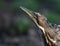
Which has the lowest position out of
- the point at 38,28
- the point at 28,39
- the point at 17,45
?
the point at 38,28

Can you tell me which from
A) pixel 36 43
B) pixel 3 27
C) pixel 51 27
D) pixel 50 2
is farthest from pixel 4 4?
pixel 51 27

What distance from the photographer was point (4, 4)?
5672 mm

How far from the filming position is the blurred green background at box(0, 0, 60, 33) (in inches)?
191

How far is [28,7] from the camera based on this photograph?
15.7ft

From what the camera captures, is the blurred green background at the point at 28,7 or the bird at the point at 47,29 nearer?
the bird at the point at 47,29

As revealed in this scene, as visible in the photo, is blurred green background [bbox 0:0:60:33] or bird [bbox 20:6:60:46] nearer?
bird [bbox 20:6:60:46]

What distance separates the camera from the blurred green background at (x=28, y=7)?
4.86m

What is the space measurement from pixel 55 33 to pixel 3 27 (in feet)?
13.6

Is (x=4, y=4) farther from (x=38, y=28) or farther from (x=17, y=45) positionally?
(x=38, y=28)

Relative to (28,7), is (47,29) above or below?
below

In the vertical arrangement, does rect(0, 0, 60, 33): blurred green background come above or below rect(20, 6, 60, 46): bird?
above

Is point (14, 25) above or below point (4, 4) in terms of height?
below

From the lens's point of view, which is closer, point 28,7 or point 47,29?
point 47,29

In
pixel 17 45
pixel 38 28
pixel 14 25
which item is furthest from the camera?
pixel 14 25
